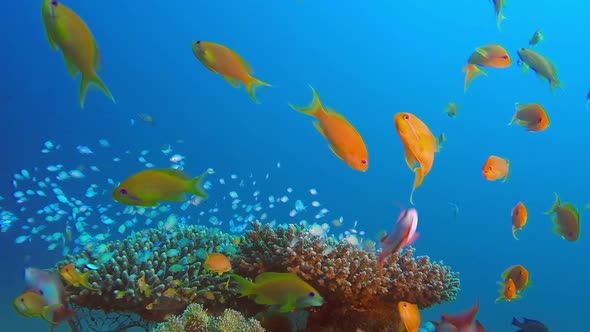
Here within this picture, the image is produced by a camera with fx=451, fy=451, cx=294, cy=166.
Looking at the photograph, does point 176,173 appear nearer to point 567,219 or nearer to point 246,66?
point 246,66

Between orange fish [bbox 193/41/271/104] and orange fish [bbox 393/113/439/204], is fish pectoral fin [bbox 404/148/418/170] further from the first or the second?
orange fish [bbox 193/41/271/104]

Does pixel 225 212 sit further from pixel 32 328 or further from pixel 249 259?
pixel 249 259

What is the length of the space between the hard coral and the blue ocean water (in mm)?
48981

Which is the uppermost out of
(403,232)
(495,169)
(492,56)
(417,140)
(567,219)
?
(492,56)

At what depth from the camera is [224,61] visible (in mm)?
3467

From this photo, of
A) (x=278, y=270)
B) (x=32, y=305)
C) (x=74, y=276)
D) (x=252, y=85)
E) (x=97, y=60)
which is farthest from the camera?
(x=278, y=270)

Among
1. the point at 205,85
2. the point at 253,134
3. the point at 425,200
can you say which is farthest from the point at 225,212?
the point at 425,200

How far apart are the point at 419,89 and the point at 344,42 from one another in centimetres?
1251

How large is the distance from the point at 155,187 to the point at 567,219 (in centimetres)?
523

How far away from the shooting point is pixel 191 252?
5.21 meters

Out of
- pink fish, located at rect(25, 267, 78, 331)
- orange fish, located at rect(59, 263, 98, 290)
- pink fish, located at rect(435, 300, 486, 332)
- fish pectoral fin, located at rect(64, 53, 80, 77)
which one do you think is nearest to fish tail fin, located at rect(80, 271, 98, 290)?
orange fish, located at rect(59, 263, 98, 290)

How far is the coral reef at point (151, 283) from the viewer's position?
175 inches

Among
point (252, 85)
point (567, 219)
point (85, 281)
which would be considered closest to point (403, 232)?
point (252, 85)

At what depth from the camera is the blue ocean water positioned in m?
54.5
